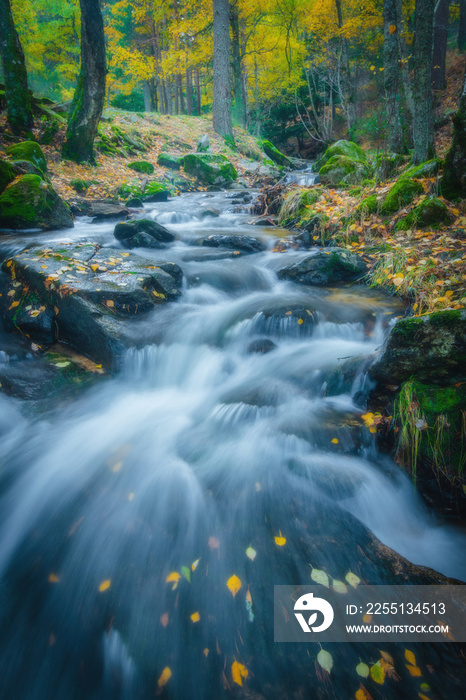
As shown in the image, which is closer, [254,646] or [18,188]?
[254,646]

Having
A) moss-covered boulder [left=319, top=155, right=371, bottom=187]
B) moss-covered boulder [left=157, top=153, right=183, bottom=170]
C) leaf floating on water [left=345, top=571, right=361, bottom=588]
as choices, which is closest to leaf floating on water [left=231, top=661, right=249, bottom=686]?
leaf floating on water [left=345, top=571, right=361, bottom=588]

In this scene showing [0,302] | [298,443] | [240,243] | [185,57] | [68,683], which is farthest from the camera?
[185,57]

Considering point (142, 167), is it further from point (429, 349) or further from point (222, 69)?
point (429, 349)

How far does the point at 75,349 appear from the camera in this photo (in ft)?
16.2

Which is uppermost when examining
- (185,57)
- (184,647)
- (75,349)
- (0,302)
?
(185,57)

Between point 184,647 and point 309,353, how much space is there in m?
3.42

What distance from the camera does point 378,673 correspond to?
6.38 ft

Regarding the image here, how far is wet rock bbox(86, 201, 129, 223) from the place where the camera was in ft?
29.8

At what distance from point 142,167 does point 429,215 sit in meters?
11.3

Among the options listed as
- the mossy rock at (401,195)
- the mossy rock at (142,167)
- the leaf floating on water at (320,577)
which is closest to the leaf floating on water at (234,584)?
the leaf floating on water at (320,577)

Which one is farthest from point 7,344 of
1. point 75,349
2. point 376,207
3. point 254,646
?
point 376,207

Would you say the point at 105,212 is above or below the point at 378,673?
above

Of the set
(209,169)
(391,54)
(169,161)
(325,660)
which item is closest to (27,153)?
(169,161)

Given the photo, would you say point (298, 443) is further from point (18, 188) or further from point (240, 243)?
point (18, 188)
